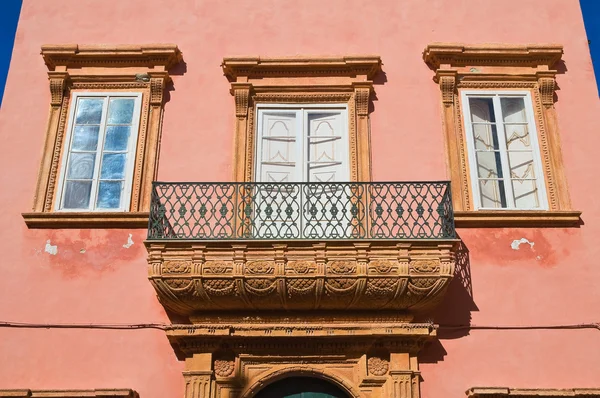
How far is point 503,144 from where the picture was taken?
1065 cm

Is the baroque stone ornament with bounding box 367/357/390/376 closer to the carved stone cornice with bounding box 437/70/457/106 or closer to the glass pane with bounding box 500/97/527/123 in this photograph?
the carved stone cornice with bounding box 437/70/457/106

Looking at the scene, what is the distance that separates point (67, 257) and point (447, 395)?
485 cm

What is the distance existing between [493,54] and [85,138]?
18.5 feet

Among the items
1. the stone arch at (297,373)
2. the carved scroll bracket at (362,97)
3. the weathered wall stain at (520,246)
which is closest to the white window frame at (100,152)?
the stone arch at (297,373)

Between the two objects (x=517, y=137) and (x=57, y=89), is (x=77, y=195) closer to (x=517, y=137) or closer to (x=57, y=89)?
(x=57, y=89)

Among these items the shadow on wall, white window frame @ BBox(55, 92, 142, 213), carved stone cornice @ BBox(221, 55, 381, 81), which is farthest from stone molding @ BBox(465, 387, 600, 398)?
white window frame @ BBox(55, 92, 142, 213)

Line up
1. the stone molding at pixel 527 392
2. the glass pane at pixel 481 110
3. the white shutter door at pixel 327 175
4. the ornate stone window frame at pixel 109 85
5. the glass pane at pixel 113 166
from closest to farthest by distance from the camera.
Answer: the stone molding at pixel 527 392 → the white shutter door at pixel 327 175 → the ornate stone window frame at pixel 109 85 → the glass pane at pixel 113 166 → the glass pane at pixel 481 110

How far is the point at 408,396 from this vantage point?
901 cm

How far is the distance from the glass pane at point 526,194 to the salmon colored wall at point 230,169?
46 cm

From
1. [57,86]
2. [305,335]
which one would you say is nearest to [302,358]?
[305,335]

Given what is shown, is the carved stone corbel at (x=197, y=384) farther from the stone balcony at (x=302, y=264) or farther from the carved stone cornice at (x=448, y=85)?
the carved stone cornice at (x=448, y=85)

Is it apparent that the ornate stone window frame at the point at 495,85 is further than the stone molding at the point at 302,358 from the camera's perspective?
Yes

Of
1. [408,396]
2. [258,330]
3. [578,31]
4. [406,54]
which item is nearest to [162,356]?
[258,330]

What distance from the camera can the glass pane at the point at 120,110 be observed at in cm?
1087
